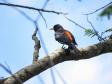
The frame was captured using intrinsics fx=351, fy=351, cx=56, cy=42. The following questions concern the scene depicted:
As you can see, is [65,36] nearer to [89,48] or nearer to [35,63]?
[89,48]

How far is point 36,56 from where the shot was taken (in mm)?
5230

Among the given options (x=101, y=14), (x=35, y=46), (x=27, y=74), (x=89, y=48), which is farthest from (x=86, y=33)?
(x=101, y=14)

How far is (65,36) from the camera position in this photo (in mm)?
7891

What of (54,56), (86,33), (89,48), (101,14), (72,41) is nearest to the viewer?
Answer: (101,14)

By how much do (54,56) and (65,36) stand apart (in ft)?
9.20

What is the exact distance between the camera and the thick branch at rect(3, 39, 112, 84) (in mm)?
4705

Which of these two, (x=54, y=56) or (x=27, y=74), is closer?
(x=27, y=74)

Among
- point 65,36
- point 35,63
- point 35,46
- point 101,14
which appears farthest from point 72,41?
point 101,14

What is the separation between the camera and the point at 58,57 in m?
5.18

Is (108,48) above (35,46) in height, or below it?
below

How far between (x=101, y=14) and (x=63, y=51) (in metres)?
2.86

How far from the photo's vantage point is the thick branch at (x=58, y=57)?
4.71 metres

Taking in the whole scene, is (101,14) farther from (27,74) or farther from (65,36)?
(65,36)

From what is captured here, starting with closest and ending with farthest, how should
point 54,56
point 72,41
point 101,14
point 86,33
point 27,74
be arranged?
1. point 101,14
2. point 27,74
3. point 54,56
4. point 86,33
5. point 72,41
